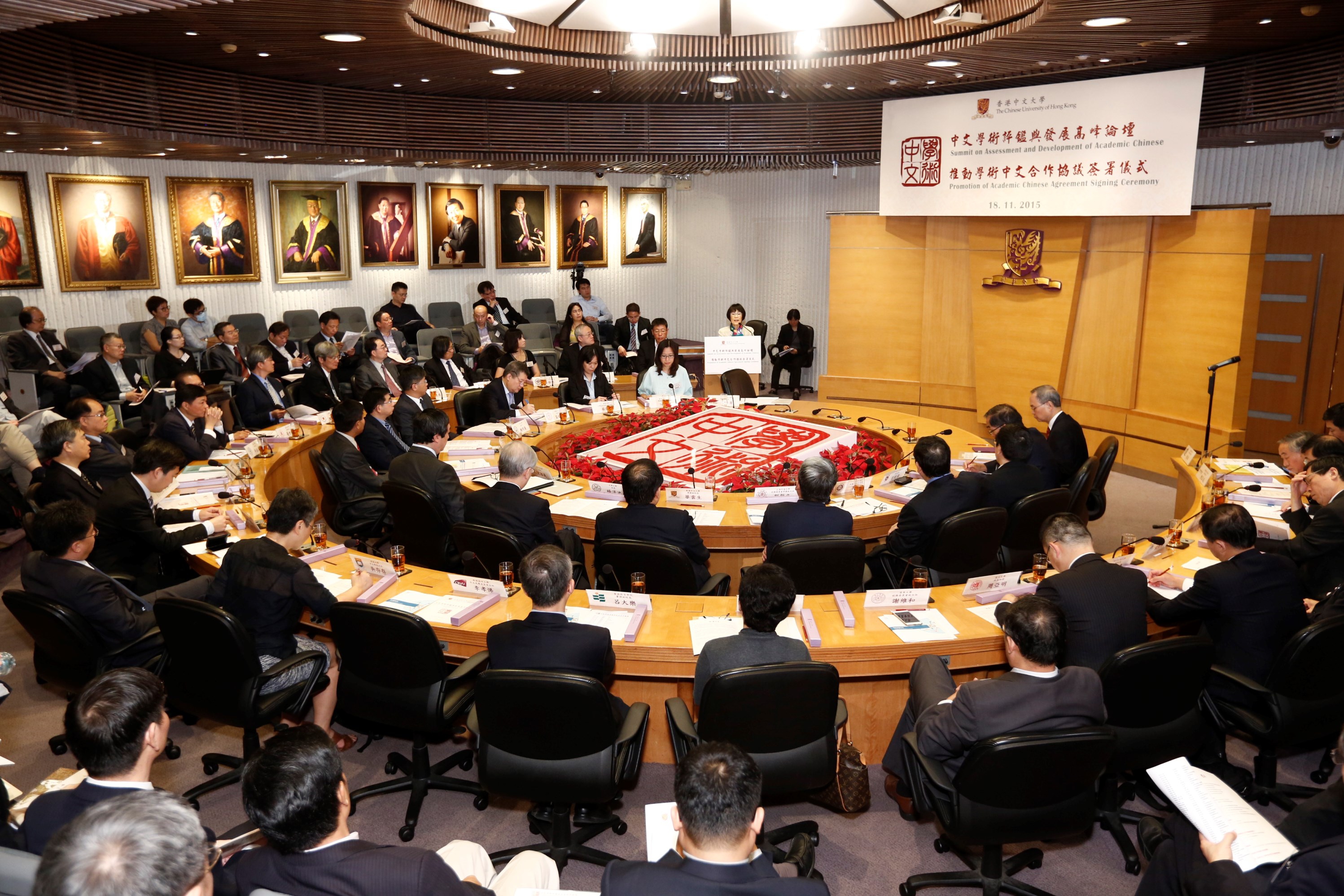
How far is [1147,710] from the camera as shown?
3.61 metres

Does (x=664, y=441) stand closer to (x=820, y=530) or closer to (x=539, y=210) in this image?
(x=820, y=530)

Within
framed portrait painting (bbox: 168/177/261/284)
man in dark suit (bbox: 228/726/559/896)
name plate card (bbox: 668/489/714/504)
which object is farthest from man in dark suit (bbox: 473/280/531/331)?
man in dark suit (bbox: 228/726/559/896)

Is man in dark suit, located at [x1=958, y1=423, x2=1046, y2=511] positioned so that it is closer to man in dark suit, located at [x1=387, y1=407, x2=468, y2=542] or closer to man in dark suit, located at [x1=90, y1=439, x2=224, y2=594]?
man in dark suit, located at [x1=387, y1=407, x2=468, y2=542]

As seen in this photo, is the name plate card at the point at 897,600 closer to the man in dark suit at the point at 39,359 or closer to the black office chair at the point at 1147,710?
the black office chair at the point at 1147,710

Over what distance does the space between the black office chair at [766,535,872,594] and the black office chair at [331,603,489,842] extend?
1.62 metres

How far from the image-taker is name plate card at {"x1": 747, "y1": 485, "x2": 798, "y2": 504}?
243 inches

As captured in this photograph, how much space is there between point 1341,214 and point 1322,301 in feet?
2.84

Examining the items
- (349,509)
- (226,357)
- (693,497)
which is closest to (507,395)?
(349,509)

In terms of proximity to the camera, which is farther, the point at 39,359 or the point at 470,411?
the point at 39,359

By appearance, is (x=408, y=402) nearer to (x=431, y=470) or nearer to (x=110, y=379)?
(x=431, y=470)

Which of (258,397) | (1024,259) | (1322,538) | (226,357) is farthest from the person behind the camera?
(1024,259)

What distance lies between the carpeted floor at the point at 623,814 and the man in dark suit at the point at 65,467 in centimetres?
121

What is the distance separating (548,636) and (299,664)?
127cm

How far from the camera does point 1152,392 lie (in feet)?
31.6
